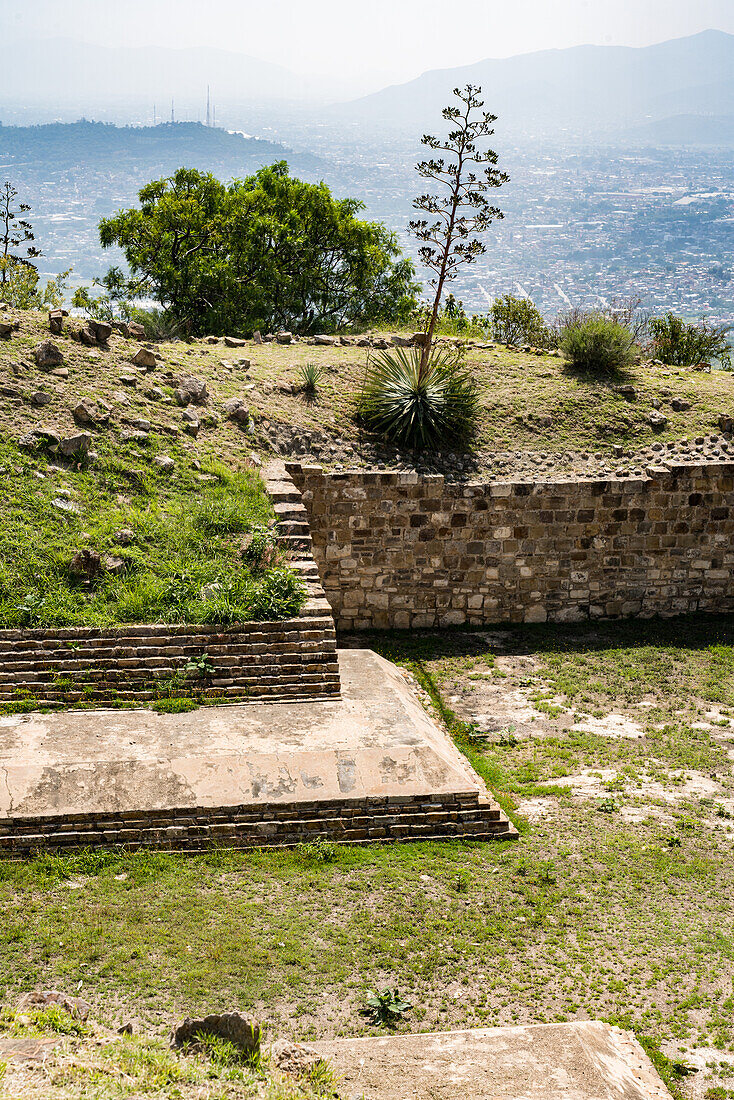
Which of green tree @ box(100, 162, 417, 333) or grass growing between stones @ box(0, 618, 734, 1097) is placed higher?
green tree @ box(100, 162, 417, 333)

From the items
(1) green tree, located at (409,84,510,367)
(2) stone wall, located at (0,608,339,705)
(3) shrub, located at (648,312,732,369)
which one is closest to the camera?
(2) stone wall, located at (0,608,339,705)

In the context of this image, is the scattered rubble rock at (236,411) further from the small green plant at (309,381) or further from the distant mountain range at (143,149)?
the distant mountain range at (143,149)

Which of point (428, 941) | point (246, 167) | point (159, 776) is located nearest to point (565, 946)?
point (428, 941)

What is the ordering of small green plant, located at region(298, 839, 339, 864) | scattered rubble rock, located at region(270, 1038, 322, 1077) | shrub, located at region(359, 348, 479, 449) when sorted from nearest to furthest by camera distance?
scattered rubble rock, located at region(270, 1038, 322, 1077), small green plant, located at region(298, 839, 339, 864), shrub, located at region(359, 348, 479, 449)

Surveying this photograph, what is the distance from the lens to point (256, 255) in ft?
70.1

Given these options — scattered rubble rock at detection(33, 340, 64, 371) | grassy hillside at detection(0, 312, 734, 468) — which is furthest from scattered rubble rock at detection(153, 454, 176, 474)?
scattered rubble rock at detection(33, 340, 64, 371)

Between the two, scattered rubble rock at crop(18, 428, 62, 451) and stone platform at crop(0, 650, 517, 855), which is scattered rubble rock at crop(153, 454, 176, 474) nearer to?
scattered rubble rock at crop(18, 428, 62, 451)

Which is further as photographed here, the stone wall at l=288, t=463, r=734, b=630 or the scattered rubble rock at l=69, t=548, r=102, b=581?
the stone wall at l=288, t=463, r=734, b=630

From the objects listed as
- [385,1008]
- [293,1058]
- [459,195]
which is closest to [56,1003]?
[293,1058]

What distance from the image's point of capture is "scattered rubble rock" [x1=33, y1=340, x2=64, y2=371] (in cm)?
1150

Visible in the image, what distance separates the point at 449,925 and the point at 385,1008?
35.9 inches

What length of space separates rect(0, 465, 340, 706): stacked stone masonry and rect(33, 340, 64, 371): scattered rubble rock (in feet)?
15.2

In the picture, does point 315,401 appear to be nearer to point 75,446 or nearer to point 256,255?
point 75,446

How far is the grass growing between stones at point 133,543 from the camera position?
8.44 meters
